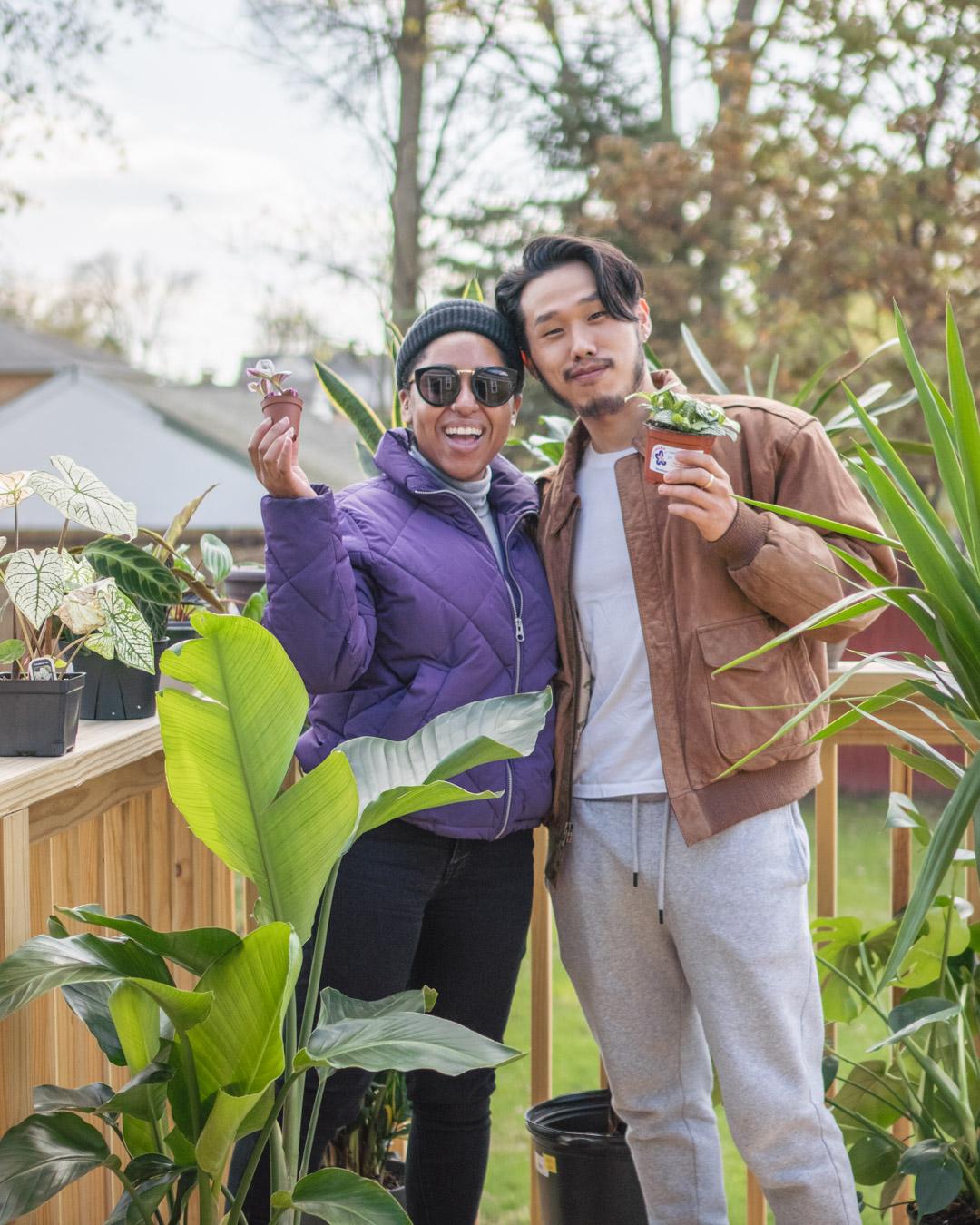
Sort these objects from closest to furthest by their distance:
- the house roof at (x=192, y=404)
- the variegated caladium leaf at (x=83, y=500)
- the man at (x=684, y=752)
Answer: the variegated caladium leaf at (x=83, y=500) < the man at (x=684, y=752) < the house roof at (x=192, y=404)

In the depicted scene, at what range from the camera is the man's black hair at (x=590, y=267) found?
196cm

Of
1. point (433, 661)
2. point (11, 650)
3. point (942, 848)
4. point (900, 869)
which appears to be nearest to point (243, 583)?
point (433, 661)

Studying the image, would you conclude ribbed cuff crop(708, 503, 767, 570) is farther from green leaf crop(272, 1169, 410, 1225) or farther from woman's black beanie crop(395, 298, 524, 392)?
green leaf crop(272, 1169, 410, 1225)

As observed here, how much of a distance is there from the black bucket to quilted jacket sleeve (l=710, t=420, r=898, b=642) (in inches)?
39.1

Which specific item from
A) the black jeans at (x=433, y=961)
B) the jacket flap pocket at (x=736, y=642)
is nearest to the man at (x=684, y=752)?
the jacket flap pocket at (x=736, y=642)

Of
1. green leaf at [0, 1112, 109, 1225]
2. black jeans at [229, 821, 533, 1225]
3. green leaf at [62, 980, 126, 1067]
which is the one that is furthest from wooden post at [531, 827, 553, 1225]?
green leaf at [0, 1112, 109, 1225]

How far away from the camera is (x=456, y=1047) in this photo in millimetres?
1393

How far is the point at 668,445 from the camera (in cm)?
170

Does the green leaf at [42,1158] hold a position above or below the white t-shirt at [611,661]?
below

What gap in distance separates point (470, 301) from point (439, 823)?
2.82 feet

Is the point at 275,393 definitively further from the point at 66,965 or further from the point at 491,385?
the point at 66,965

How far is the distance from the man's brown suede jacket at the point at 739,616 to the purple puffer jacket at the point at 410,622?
0.27 feet

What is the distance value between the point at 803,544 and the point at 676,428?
258mm

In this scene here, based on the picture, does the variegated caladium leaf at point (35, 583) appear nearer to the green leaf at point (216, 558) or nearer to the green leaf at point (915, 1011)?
the green leaf at point (216, 558)
